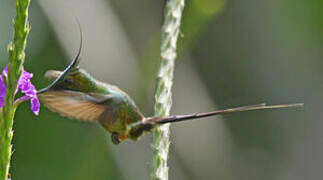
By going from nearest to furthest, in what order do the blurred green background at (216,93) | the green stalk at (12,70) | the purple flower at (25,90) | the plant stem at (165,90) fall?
the green stalk at (12,70) → the purple flower at (25,90) → the plant stem at (165,90) → the blurred green background at (216,93)

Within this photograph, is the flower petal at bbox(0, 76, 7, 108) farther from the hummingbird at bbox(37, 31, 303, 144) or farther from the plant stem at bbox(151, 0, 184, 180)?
the plant stem at bbox(151, 0, 184, 180)

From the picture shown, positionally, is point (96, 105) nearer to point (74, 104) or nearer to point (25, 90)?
point (74, 104)

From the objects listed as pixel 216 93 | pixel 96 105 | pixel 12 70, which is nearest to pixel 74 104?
pixel 96 105

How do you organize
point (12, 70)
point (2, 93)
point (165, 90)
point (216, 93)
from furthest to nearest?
point (216, 93) → point (165, 90) → point (2, 93) → point (12, 70)

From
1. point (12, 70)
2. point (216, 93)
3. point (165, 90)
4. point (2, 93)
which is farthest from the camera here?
point (216, 93)

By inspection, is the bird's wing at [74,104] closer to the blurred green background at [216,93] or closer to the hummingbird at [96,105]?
the hummingbird at [96,105]

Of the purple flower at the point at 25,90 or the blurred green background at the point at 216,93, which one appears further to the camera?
the blurred green background at the point at 216,93

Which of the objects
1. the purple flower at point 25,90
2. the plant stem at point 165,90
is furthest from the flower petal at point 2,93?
the plant stem at point 165,90

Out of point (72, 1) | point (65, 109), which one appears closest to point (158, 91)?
point (65, 109)
